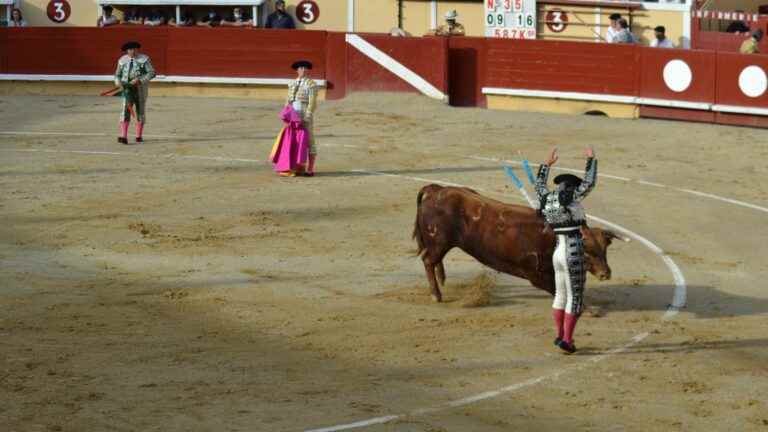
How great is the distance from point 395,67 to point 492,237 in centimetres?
1551

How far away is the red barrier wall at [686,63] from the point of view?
24.7m

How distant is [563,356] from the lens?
11.0m

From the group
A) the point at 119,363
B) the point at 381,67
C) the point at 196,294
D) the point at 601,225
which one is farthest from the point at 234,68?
the point at 119,363

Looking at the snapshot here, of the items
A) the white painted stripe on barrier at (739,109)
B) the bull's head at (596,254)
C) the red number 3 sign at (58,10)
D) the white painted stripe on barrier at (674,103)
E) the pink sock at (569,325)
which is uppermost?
the red number 3 sign at (58,10)

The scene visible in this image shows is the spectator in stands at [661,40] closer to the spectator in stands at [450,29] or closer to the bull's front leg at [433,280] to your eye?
the spectator in stands at [450,29]

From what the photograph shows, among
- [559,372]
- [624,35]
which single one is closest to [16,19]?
[624,35]

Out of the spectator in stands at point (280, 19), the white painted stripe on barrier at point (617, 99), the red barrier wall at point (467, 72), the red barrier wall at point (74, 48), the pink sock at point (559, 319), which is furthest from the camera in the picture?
the spectator in stands at point (280, 19)

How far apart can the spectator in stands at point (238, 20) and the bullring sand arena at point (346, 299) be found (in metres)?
9.62

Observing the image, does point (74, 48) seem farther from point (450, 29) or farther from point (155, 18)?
point (450, 29)

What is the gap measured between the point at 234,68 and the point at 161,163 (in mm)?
8537

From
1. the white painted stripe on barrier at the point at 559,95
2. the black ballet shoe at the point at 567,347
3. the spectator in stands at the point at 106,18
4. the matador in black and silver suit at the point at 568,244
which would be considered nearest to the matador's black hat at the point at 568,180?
the matador in black and silver suit at the point at 568,244

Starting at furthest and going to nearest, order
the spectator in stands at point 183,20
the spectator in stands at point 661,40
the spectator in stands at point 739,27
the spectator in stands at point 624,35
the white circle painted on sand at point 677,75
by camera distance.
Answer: the spectator in stands at point 183,20
the spectator in stands at point 739,27
the spectator in stands at point 624,35
the spectator in stands at point 661,40
the white circle painted on sand at point 677,75

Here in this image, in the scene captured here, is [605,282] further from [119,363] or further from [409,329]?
[119,363]

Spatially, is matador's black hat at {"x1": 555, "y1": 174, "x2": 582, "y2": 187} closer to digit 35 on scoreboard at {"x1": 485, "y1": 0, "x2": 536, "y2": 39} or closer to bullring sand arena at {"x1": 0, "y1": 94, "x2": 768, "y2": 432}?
bullring sand arena at {"x1": 0, "y1": 94, "x2": 768, "y2": 432}
